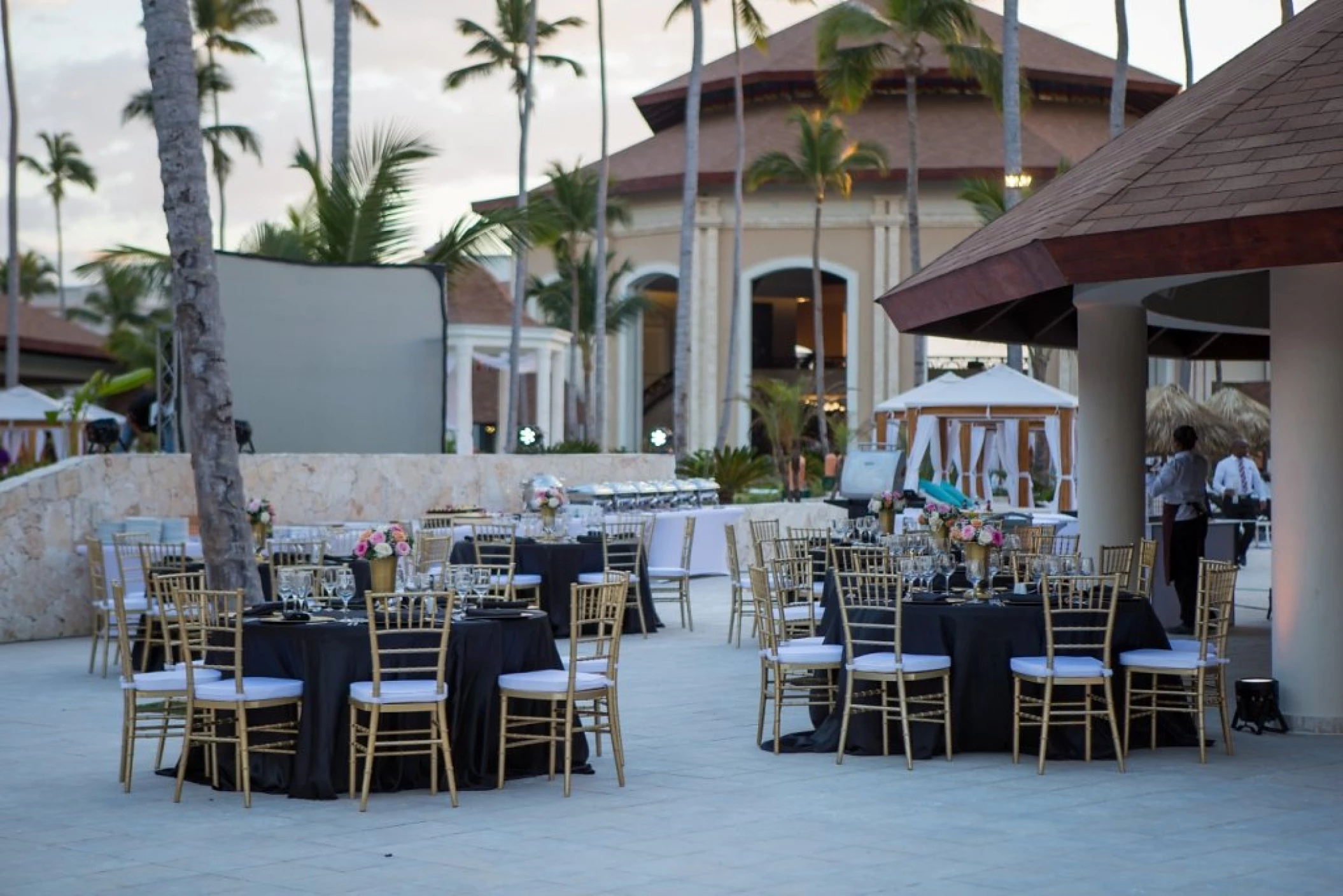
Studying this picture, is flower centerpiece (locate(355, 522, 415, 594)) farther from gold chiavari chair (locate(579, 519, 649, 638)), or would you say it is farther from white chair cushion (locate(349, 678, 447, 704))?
gold chiavari chair (locate(579, 519, 649, 638))

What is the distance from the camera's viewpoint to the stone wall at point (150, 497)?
618 inches

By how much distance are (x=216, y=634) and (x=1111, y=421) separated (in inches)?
313

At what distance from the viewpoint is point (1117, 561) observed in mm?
11539

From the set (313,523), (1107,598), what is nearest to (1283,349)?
(1107,598)

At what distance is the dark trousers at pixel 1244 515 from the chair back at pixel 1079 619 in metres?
13.5

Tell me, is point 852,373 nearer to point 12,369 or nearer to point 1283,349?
point 12,369

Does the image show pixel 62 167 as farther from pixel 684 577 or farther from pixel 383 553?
pixel 383 553

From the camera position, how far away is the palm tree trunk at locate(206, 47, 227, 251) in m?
51.3

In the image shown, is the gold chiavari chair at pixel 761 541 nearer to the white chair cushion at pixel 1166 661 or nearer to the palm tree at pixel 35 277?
the white chair cushion at pixel 1166 661

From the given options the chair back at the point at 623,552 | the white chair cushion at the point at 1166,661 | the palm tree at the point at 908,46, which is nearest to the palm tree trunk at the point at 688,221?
the palm tree at the point at 908,46

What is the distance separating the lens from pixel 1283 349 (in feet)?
34.0

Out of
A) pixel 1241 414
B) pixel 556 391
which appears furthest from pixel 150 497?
pixel 556 391

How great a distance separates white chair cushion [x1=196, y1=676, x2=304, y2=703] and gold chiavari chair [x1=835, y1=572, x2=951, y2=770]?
115 inches

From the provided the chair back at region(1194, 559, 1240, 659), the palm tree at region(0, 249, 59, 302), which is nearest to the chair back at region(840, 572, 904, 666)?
the chair back at region(1194, 559, 1240, 659)
